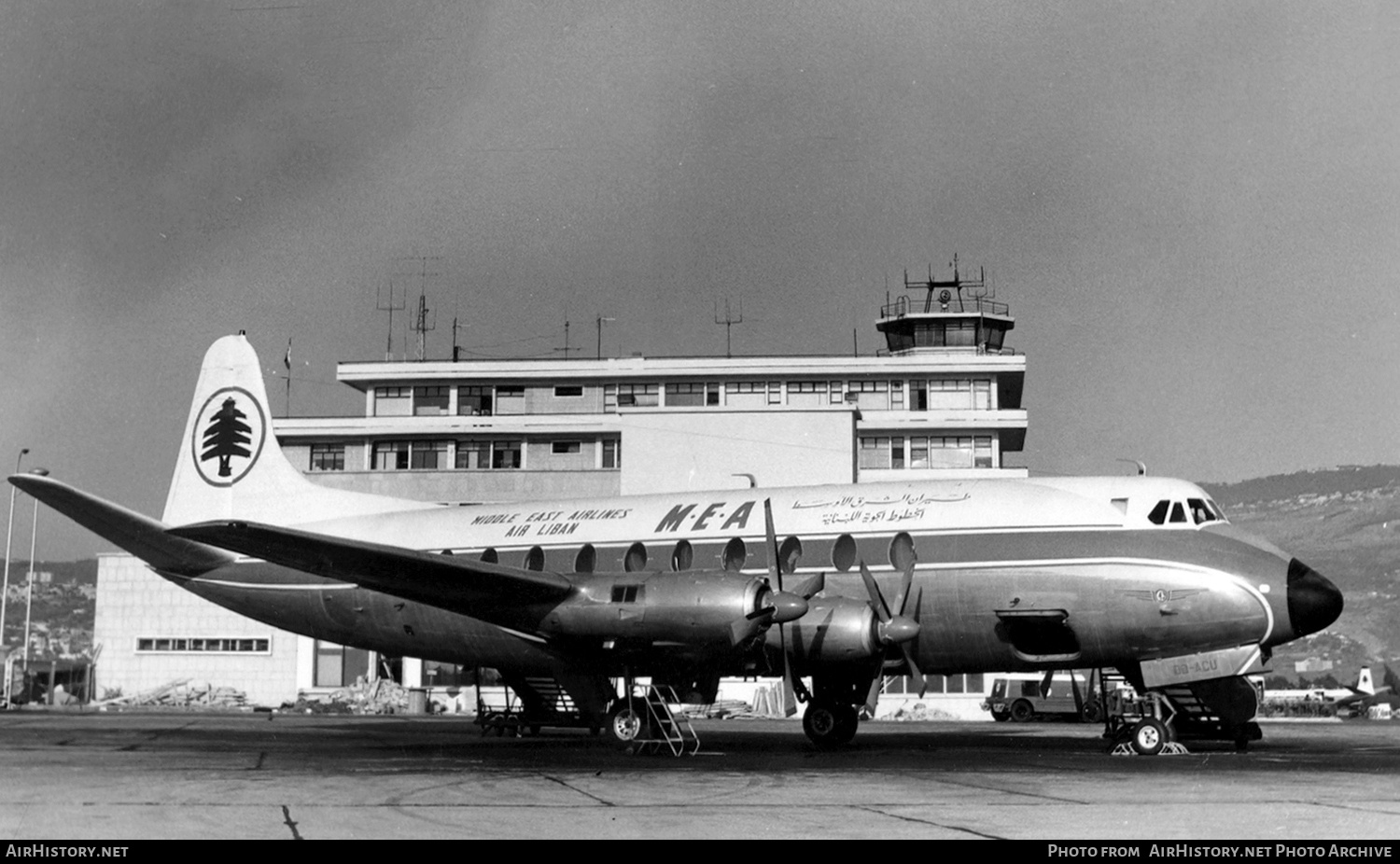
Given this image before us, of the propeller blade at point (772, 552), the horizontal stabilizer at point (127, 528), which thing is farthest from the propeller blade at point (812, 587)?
the horizontal stabilizer at point (127, 528)

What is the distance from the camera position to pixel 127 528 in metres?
Answer: 26.2

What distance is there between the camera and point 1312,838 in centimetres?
1015

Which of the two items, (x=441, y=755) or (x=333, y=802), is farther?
(x=441, y=755)

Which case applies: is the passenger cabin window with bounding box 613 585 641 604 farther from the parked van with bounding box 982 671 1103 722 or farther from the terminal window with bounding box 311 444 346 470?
the terminal window with bounding box 311 444 346 470

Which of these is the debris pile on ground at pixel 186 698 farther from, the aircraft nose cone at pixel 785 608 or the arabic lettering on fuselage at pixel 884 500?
the aircraft nose cone at pixel 785 608

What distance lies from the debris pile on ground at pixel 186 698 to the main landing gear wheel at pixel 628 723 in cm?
3686

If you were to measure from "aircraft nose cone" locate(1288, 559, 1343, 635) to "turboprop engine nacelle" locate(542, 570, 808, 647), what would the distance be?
698 centimetres

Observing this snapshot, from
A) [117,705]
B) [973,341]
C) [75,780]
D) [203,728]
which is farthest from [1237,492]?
[75,780]

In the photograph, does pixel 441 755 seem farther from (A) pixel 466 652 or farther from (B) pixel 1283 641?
(B) pixel 1283 641

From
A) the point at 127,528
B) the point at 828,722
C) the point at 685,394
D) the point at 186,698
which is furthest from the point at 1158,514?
the point at 685,394

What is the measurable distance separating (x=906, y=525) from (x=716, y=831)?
11.7 meters

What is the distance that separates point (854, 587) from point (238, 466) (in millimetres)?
14846

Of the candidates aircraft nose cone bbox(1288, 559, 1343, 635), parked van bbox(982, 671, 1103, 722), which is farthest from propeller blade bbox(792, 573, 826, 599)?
parked van bbox(982, 671, 1103, 722)

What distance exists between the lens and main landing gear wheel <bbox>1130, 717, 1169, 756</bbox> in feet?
67.6
